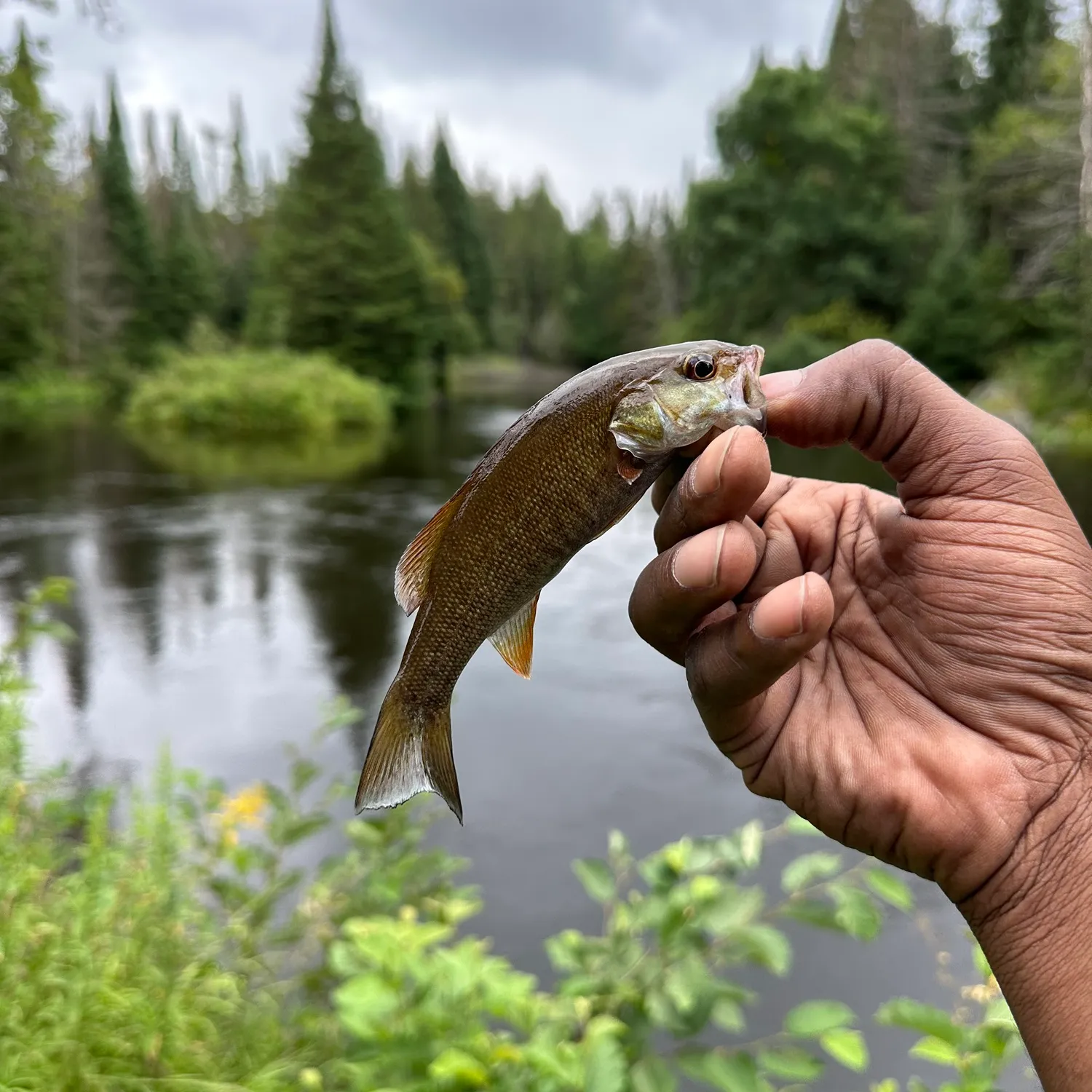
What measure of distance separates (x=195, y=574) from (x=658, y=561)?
42.0 ft

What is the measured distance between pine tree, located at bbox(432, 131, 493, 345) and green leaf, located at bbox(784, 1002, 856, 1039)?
71810 millimetres

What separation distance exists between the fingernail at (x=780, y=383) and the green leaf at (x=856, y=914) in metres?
1.74

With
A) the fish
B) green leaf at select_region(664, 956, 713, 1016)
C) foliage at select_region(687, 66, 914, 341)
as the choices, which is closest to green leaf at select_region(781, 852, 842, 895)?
green leaf at select_region(664, 956, 713, 1016)

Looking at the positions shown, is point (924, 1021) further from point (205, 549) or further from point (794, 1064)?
point (205, 549)

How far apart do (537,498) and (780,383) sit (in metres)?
0.74

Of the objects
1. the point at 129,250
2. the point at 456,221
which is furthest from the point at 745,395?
the point at 456,221

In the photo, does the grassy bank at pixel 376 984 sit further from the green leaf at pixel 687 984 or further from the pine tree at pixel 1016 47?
the pine tree at pixel 1016 47

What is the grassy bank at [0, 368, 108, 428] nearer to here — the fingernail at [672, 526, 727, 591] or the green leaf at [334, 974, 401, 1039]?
the green leaf at [334, 974, 401, 1039]

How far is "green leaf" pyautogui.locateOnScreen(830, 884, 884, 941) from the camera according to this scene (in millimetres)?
2645

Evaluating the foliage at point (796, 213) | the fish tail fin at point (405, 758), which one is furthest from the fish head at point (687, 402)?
the foliage at point (796, 213)

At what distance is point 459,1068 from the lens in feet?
7.29

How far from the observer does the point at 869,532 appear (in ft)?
7.94

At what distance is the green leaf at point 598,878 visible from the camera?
2.90 metres

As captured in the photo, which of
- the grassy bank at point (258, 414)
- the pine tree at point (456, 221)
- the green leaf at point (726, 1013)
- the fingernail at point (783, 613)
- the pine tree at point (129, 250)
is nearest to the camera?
the fingernail at point (783, 613)
